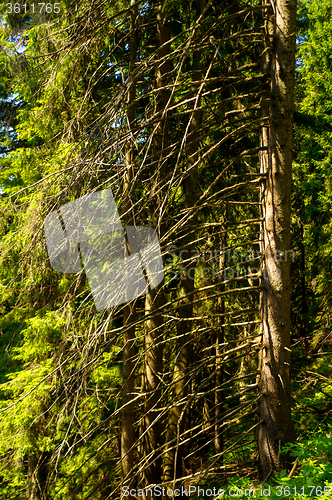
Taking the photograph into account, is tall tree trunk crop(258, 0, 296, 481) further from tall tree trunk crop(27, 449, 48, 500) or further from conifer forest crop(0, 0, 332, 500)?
tall tree trunk crop(27, 449, 48, 500)

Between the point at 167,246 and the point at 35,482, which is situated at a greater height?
the point at 167,246

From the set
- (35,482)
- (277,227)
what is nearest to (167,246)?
(277,227)

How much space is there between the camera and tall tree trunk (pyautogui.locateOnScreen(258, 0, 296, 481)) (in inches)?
117

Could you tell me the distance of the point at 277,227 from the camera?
310cm

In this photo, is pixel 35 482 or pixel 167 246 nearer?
pixel 167 246

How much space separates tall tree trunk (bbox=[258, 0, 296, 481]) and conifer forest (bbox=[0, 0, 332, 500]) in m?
0.02

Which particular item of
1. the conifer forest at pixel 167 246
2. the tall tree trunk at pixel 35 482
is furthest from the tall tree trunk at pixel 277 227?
the tall tree trunk at pixel 35 482

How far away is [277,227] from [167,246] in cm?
91

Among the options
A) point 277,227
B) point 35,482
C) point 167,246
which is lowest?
point 35,482

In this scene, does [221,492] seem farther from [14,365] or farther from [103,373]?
[14,365]

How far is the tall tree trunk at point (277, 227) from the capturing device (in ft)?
9.79

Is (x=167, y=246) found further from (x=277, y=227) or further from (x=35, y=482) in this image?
(x=35, y=482)

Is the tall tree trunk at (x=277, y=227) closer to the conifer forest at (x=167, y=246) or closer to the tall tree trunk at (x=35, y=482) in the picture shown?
the conifer forest at (x=167, y=246)

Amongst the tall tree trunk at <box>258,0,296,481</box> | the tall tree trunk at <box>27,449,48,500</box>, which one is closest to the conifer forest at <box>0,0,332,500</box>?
the tall tree trunk at <box>258,0,296,481</box>
